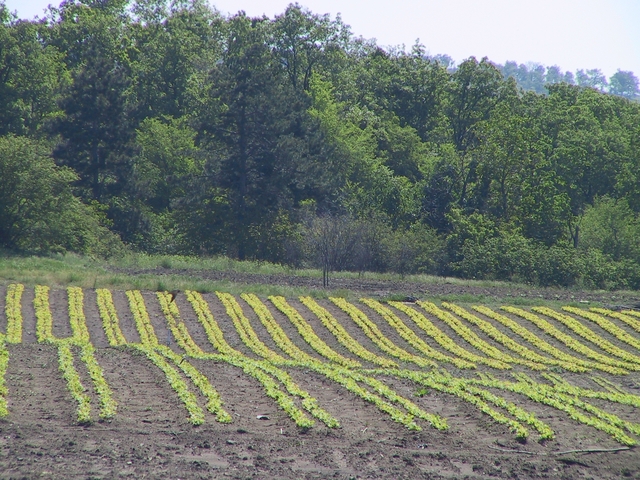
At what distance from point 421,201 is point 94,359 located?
140 feet

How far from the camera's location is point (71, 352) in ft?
56.5

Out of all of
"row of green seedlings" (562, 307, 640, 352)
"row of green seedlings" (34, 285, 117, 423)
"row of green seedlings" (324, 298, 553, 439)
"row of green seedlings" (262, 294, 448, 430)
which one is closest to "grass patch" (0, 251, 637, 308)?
"row of green seedlings" (562, 307, 640, 352)

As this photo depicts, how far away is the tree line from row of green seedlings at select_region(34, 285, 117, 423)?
1431 centimetres

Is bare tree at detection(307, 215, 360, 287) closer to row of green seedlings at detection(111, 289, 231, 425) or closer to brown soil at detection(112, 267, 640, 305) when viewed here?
brown soil at detection(112, 267, 640, 305)

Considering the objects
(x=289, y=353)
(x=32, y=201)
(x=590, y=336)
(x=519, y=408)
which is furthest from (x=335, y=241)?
(x=519, y=408)

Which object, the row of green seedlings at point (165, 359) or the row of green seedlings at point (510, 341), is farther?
the row of green seedlings at point (510, 341)

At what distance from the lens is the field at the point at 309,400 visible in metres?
10.8

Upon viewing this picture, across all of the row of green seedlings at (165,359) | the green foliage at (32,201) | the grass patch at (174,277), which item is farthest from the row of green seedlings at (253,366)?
the green foliage at (32,201)

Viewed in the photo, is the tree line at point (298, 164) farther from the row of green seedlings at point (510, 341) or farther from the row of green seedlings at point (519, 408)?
the row of green seedlings at point (519, 408)

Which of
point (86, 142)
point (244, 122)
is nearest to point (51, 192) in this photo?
point (86, 142)

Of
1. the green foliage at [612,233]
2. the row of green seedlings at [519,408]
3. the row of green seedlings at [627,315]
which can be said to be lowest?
the row of green seedlings at [627,315]

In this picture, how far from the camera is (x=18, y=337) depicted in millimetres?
21812

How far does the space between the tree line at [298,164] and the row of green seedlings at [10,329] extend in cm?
1302

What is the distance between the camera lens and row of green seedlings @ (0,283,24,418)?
12992 millimetres
